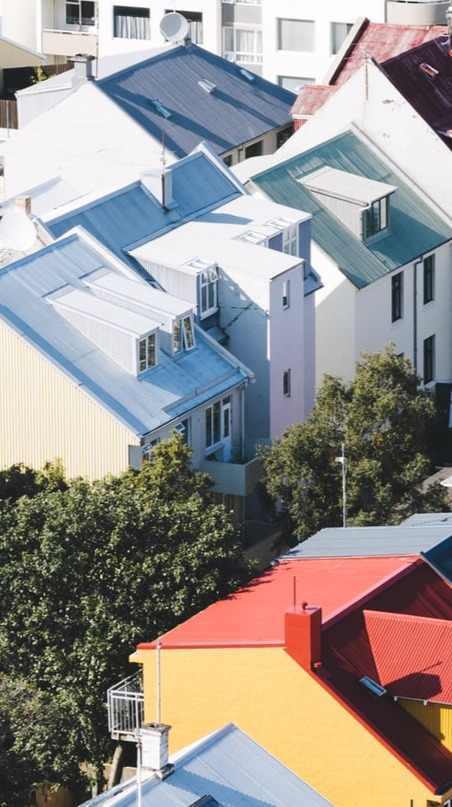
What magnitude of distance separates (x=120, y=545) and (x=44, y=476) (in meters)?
8.24

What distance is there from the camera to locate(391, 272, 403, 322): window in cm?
9950

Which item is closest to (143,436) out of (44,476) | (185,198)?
(44,476)

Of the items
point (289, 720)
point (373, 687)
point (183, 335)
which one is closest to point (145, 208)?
point (183, 335)

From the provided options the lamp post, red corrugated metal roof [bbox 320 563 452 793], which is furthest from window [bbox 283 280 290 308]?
red corrugated metal roof [bbox 320 563 452 793]

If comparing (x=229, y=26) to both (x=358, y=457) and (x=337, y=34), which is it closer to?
(x=337, y=34)

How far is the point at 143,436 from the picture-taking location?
7988cm

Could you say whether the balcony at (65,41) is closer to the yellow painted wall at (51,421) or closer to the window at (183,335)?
the window at (183,335)

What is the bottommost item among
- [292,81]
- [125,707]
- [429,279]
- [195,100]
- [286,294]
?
[125,707]

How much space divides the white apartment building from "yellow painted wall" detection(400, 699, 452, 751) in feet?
221

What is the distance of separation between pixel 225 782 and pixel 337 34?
261 feet

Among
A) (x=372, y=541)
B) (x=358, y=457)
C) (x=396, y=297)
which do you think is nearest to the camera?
(x=372, y=541)

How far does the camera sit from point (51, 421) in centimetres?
8156

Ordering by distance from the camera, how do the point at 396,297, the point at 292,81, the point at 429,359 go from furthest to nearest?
the point at 292,81
the point at 429,359
the point at 396,297

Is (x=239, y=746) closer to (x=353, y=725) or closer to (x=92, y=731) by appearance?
(x=353, y=725)
